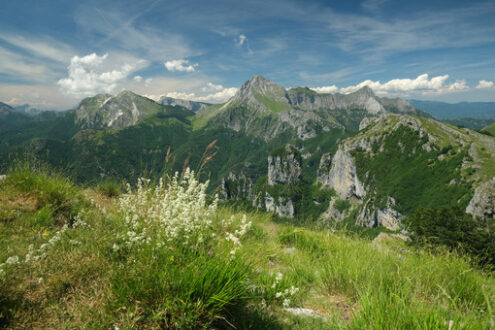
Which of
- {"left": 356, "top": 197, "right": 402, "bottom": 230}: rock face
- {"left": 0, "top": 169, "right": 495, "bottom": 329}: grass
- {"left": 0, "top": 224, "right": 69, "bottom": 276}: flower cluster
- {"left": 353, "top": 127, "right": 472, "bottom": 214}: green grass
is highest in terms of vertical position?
{"left": 0, "top": 224, "right": 69, "bottom": 276}: flower cluster

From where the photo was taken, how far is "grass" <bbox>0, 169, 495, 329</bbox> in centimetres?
234

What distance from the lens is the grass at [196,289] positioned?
7.66 ft

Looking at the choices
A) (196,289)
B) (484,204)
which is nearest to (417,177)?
(484,204)

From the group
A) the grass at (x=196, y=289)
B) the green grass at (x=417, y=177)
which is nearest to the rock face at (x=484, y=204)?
the green grass at (x=417, y=177)

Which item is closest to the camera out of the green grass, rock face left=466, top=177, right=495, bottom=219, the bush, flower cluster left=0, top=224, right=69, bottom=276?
the bush

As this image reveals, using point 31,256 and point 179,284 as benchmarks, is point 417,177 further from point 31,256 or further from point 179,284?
point 31,256

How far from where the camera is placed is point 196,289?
2416 mm

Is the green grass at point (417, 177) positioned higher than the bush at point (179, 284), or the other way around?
the bush at point (179, 284)

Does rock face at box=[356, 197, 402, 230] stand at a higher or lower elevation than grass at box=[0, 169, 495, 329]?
lower

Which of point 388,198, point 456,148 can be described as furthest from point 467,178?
point 388,198

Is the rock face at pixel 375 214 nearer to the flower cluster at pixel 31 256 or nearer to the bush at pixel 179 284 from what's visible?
the bush at pixel 179 284

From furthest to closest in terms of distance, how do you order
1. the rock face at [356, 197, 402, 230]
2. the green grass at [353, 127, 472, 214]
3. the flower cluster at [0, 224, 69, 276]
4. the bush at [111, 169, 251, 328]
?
the rock face at [356, 197, 402, 230], the green grass at [353, 127, 472, 214], the flower cluster at [0, 224, 69, 276], the bush at [111, 169, 251, 328]

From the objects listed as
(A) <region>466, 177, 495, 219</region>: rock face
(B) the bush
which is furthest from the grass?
(A) <region>466, 177, 495, 219</region>: rock face

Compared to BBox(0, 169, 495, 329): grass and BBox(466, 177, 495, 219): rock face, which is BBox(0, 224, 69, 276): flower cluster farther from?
BBox(466, 177, 495, 219): rock face
